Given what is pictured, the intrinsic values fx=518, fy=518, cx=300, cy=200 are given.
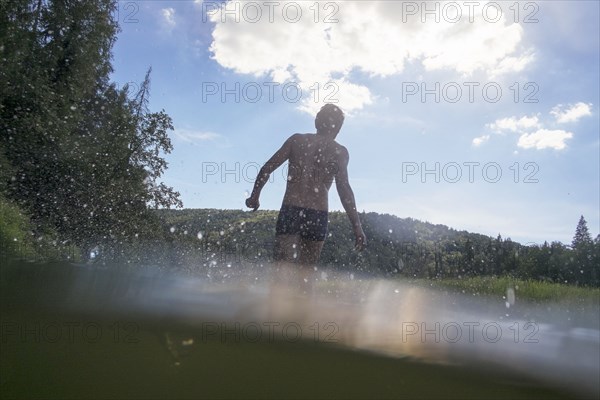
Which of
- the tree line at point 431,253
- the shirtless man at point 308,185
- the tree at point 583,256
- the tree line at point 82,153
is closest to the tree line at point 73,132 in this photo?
the tree line at point 82,153

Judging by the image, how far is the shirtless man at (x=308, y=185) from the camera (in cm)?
498

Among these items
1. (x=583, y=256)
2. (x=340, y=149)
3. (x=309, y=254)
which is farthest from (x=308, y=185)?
(x=583, y=256)

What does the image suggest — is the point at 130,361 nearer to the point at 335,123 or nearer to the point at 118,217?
the point at 335,123

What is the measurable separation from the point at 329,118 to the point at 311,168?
54 centimetres

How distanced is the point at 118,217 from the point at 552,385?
1993 centimetres

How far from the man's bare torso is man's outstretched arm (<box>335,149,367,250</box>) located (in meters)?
0.08

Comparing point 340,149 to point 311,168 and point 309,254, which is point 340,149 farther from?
point 309,254

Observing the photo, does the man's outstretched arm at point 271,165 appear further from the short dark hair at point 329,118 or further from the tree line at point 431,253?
the tree line at point 431,253

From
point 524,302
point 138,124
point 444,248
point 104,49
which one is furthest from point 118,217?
point 524,302

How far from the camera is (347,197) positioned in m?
5.37

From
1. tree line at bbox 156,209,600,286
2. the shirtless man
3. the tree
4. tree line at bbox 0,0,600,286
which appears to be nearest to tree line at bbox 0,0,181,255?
tree line at bbox 0,0,600,286

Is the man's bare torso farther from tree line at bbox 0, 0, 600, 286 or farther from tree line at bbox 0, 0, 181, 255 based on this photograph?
tree line at bbox 0, 0, 181, 255

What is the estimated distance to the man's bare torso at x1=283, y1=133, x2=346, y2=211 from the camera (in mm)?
5086

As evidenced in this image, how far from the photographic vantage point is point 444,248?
261 inches
